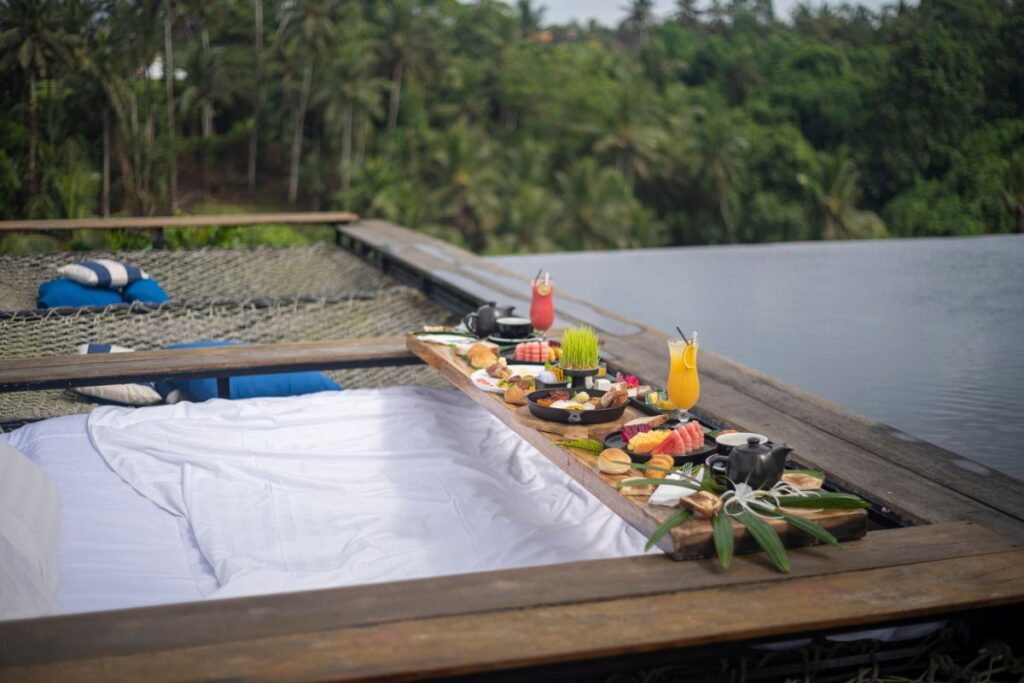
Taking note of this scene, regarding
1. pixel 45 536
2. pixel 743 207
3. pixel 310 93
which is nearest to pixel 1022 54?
pixel 45 536

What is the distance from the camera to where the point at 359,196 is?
76.1 ft

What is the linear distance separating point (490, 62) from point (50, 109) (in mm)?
23525

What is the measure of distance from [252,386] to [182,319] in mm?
661

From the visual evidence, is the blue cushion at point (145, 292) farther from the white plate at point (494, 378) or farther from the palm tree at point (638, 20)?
the palm tree at point (638, 20)

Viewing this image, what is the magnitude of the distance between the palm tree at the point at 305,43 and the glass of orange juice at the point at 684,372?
13.6m

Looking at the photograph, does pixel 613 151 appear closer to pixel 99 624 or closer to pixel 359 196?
pixel 359 196

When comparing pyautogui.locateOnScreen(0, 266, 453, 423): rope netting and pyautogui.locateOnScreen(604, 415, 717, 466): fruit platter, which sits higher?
pyautogui.locateOnScreen(604, 415, 717, 466): fruit platter

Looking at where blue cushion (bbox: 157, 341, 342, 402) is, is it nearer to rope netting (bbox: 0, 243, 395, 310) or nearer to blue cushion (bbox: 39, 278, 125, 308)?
blue cushion (bbox: 39, 278, 125, 308)

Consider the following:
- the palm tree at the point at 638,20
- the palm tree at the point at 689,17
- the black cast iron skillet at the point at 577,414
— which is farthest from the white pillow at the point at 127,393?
the palm tree at the point at 638,20

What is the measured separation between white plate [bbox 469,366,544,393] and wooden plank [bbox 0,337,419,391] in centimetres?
67

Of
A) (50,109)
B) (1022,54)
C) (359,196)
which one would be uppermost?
(1022,54)

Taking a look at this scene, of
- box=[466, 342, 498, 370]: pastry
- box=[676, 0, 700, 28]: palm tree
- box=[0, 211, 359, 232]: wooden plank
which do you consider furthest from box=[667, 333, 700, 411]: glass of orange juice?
box=[676, 0, 700, 28]: palm tree

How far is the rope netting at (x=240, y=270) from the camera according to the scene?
435 cm

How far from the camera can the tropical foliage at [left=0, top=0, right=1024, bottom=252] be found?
4.40 m
